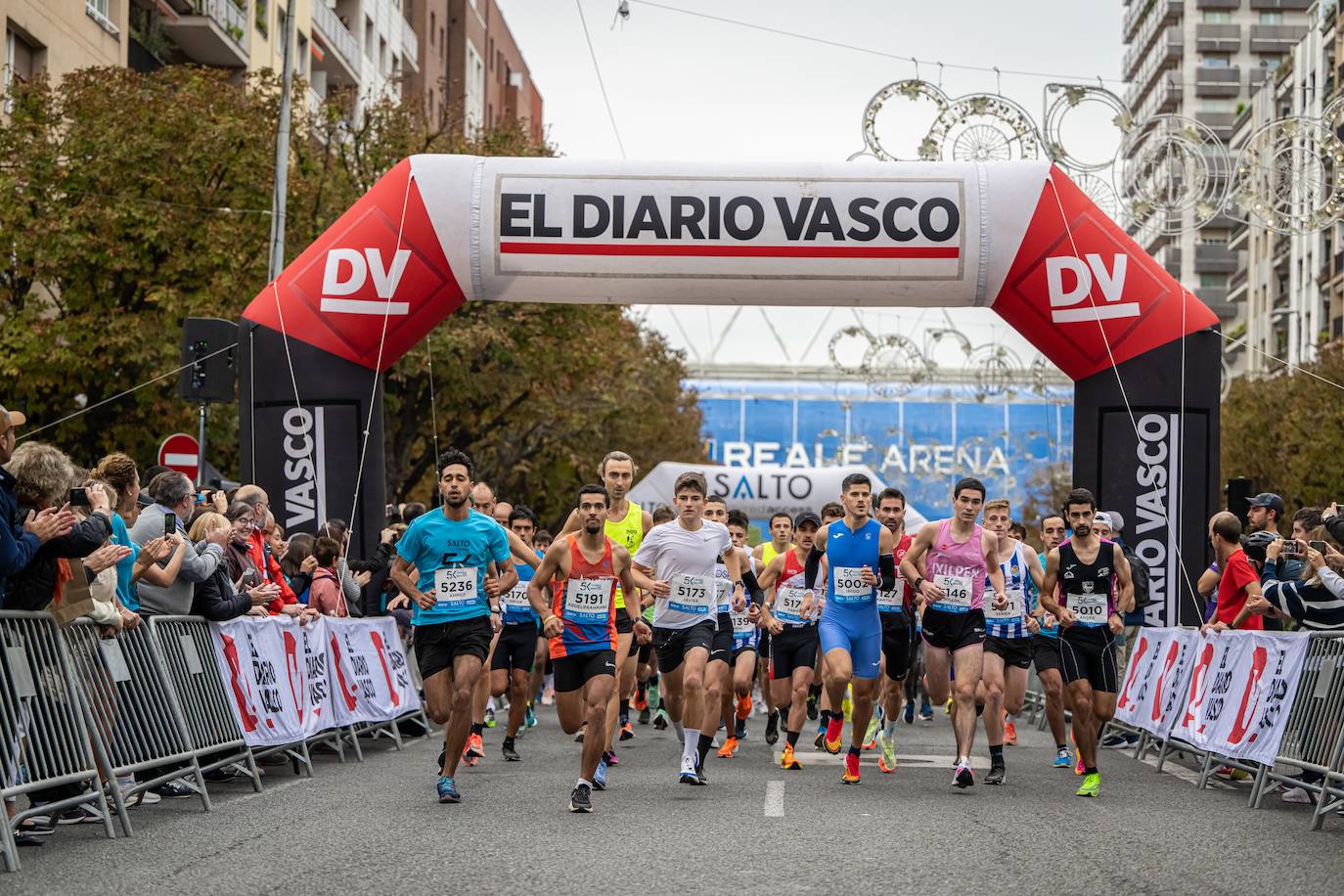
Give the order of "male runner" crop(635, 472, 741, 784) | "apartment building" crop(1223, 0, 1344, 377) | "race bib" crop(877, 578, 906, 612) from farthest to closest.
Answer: "apartment building" crop(1223, 0, 1344, 377)
"race bib" crop(877, 578, 906, 612)
"male runner" crop(635, 472, 741, 784)

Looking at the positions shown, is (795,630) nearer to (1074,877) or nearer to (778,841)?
(778,841)

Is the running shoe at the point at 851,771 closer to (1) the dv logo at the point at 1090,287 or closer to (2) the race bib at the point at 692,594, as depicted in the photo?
(2) the race bib at the point at 692,594

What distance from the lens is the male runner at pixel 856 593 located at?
13.1 metres

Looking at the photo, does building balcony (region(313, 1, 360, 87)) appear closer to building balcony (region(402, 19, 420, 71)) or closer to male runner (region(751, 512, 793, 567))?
building balcony (region(402, 19, 420, 71))

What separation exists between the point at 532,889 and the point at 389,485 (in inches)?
1021

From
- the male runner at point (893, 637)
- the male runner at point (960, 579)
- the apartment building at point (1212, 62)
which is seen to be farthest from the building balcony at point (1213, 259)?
the male runner at point (960, 579)

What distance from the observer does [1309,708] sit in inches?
445

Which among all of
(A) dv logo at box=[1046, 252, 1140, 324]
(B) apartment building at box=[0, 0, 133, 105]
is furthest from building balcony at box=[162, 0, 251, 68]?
(A) dv logo at box=[1046, 252, 1140, 324]

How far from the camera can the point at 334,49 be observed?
50156 millimetres

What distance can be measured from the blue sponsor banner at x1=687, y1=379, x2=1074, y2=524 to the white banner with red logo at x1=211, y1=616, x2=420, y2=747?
64.0 meters

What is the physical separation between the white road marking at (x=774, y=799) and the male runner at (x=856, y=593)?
970 millimetres

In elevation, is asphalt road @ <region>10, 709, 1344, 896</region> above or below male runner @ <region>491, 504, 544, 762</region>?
below

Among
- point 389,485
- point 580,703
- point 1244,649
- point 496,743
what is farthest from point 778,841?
point 389,485

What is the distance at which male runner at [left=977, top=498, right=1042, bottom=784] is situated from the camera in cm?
1262
